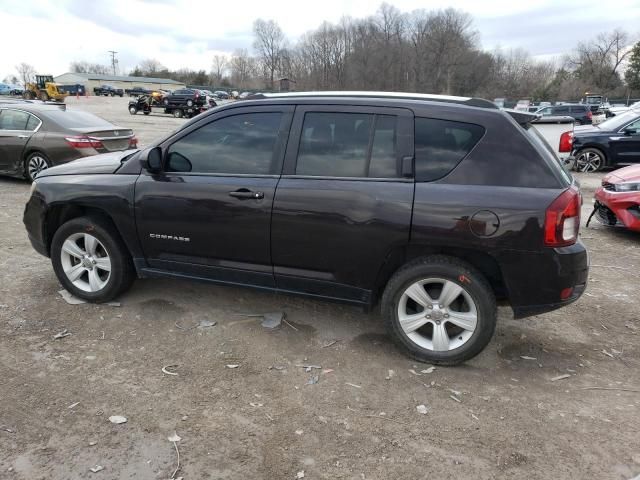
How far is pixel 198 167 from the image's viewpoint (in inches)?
153

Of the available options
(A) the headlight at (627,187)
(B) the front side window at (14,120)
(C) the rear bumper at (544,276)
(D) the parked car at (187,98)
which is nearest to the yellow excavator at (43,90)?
(D) the parked car at (187,98)

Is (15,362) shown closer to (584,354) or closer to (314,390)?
(314,390)

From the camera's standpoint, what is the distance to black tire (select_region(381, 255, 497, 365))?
3.27 metres

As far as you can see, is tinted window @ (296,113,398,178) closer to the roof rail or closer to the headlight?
the roof rail

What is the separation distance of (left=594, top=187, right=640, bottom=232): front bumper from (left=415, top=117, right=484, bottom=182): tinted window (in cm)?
435

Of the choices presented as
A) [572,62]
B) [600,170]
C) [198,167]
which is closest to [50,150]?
[198,167]

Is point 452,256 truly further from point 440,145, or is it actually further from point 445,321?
point 440,145

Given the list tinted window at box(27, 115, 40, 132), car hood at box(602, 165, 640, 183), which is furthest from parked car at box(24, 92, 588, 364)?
tinted window at box(27, 115, 40, 132)

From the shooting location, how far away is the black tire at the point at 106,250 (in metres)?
4.18

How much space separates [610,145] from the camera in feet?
39.8

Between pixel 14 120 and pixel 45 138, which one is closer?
pixel 45 138

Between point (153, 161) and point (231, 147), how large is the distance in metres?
0.64

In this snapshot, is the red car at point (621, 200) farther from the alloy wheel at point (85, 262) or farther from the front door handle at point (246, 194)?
the alloy wheel at point (85, 262)

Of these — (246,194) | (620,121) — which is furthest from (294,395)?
(620,121)
